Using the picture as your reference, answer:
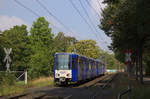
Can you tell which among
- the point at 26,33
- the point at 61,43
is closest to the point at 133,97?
the point at 26,33

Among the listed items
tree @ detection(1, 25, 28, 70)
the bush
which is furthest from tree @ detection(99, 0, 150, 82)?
tree @ detection(1, 25, 28, 70)

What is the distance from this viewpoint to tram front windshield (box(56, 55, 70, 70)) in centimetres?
2435

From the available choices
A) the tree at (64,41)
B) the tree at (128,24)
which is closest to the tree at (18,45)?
the tree at (64,41)

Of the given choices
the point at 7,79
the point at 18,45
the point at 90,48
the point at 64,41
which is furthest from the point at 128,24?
the point at 64,41

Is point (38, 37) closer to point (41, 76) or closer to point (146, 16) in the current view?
point (41, 76)

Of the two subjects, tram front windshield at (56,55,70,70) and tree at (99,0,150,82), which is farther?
tram front windshield at (56,55,70,70)

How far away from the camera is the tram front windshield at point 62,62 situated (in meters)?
24.4

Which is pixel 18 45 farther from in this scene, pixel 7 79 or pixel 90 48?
pixel 7 79

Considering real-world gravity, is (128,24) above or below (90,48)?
below

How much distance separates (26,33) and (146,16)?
224 feet

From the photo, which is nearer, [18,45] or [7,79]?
[7,79]

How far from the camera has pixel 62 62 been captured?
24.6m

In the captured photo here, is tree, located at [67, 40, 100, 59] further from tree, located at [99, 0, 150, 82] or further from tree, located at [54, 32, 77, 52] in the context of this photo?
tree, located at [99, 0, 150, 82]

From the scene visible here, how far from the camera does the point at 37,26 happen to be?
66688mm
